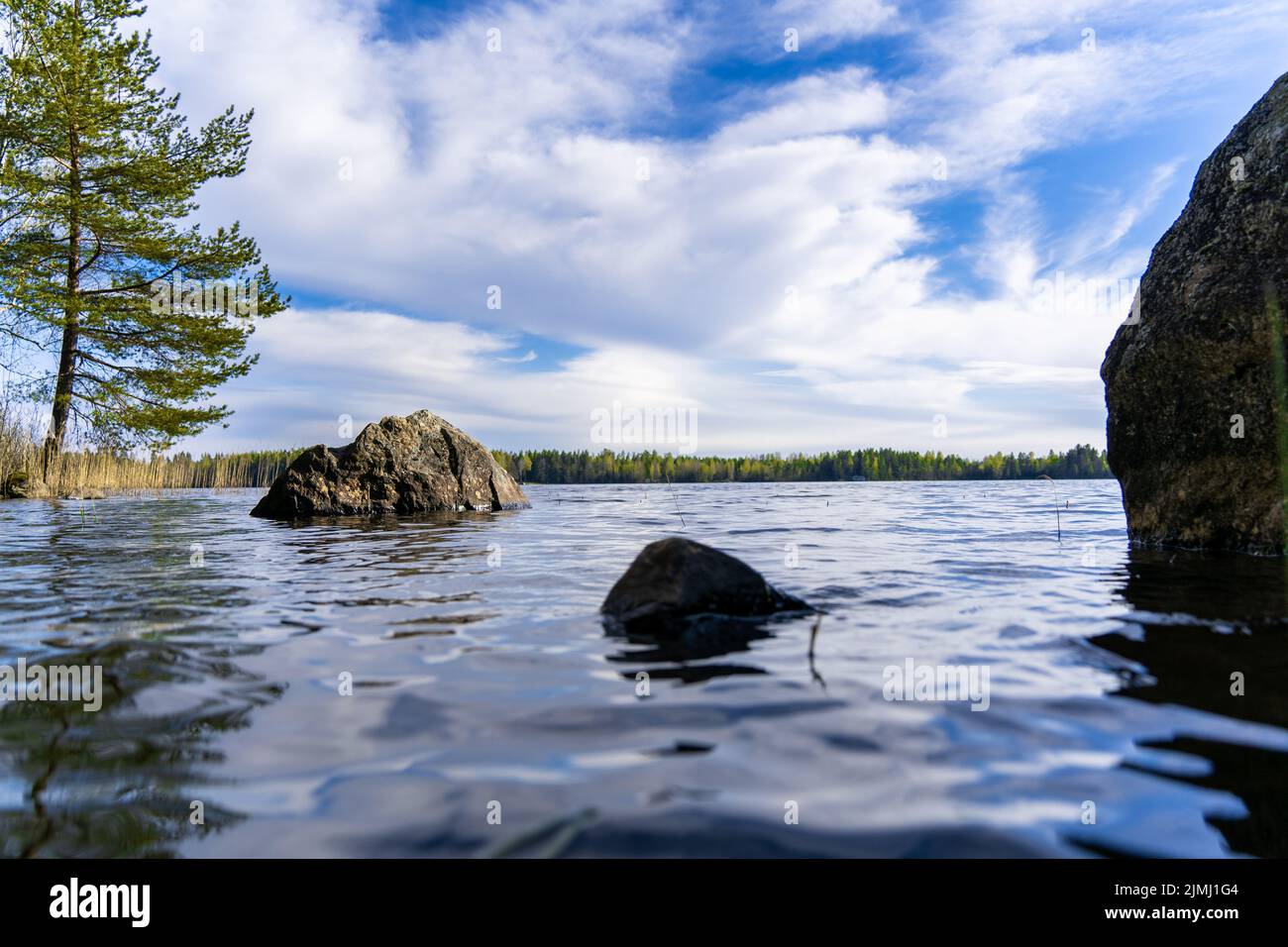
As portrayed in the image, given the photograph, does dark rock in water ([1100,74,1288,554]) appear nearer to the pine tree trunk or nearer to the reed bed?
the reed bed

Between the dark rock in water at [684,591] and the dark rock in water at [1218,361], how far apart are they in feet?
16.5

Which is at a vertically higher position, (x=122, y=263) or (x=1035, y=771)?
(x=122, y=263)

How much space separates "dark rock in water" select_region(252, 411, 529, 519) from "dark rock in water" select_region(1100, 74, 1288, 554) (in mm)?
10908

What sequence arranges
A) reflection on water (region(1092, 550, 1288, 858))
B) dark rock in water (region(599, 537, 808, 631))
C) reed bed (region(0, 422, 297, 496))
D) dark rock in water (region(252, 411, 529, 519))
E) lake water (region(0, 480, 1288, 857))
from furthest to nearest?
reed bed (region(0, 422, 297, 496)), dark rock in water (region(252, 411, 529, 519)), dark rock in water (region(599, 537, 808, 631)), reflection on water (region(1092, 550, 1288, 858)), lake water (region(0, 480, 1288, 857))

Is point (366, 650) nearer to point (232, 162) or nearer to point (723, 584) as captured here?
point (723, 584)

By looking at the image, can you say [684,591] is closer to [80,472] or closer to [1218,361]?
[1218,361]

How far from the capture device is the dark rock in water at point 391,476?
13055mm

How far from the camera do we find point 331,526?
10469mm

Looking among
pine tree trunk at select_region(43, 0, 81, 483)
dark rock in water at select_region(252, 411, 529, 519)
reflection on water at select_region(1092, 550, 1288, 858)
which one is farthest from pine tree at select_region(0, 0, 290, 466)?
reflection on water at select_region(1092, 550, 1288, 858)

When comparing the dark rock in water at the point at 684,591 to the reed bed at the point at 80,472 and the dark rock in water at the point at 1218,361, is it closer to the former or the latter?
the dark rock in water at the point at 1218,361

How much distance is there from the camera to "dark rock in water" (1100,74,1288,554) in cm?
652

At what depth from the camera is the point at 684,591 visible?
4.05 metres
